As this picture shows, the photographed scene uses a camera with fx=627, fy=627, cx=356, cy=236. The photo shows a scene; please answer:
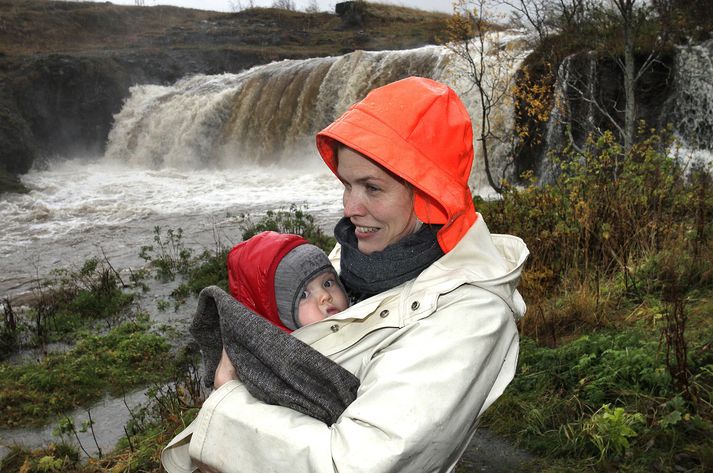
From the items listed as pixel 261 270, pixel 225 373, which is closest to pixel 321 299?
pixel 261 270

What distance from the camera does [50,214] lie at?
15008mm

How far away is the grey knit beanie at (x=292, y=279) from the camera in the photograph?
212 centimetres

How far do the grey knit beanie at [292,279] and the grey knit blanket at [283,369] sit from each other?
34 centimetres

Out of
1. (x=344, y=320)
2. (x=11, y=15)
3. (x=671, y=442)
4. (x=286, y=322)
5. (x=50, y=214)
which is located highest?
(x=11, y=15)

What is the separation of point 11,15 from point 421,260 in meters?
39.4

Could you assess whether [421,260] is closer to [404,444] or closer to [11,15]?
[404,444]

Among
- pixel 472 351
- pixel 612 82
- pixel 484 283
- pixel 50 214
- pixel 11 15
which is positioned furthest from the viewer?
pixel 11 15

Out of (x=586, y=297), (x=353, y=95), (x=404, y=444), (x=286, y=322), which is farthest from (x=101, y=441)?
(x=353, y=95)

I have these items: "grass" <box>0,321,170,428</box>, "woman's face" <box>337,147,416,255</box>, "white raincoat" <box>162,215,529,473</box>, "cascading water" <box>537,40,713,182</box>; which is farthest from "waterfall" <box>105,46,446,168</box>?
"white raincoat" <box>162,215,529,473</box>

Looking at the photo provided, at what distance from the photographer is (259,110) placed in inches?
818

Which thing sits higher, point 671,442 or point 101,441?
point 671,442

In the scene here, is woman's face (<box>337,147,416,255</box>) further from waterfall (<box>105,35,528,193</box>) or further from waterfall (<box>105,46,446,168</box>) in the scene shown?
waterfall (<box>105,46,446,168</box>)

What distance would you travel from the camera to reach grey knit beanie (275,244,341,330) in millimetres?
2121

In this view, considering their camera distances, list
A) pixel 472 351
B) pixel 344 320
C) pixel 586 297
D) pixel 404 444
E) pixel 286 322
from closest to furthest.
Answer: pixel 404 444, pixel 472 351, pixel 344 320, pixel 286 322, pixel 586 297
